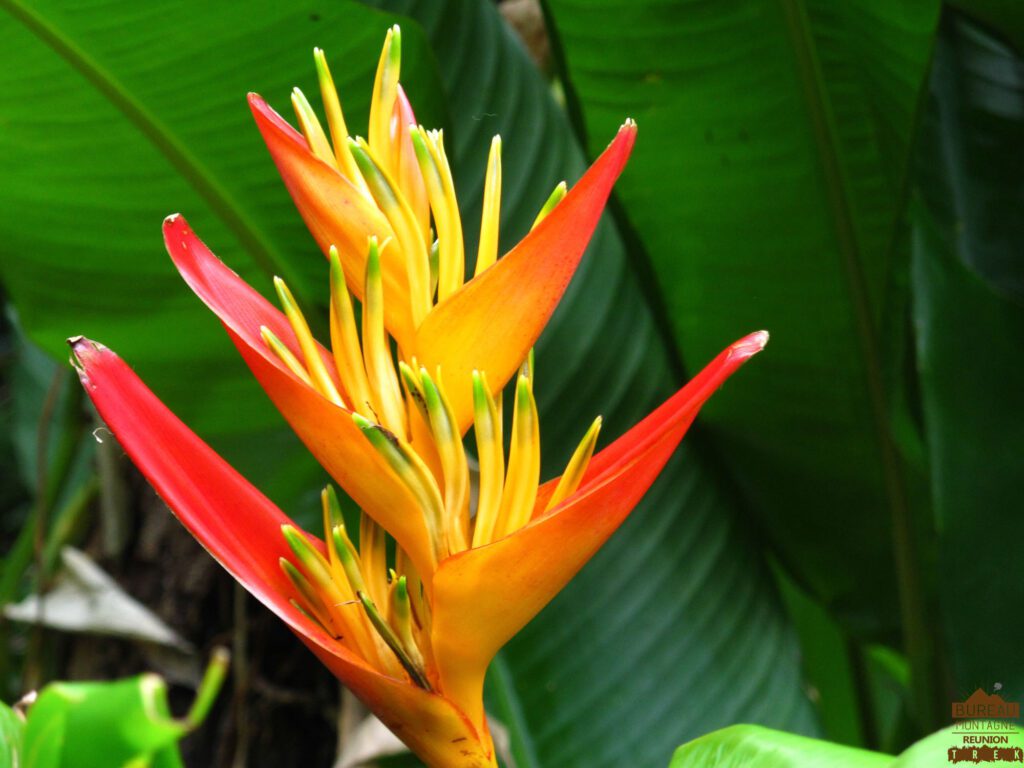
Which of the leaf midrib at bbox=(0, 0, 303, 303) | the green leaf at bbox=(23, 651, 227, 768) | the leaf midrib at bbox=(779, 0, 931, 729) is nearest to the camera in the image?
the green leaf at bbox=(23, 651, 227, 768)

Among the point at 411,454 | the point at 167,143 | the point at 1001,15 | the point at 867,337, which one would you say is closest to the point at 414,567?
the point at 411,454

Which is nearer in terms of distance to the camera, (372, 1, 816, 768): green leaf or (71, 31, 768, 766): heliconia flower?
(71, 31, 768, 766): heliconia flower

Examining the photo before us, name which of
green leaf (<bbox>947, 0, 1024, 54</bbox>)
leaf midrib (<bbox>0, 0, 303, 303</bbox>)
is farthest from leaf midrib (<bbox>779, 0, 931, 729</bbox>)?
leaf midrib (<bbox>0, 0, 303, 303</bbox>)

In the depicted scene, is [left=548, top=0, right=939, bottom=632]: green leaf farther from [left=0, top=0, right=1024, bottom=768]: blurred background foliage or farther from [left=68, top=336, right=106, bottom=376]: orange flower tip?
[left=68, top=336, right=106, bottom=376]: orange flower tip

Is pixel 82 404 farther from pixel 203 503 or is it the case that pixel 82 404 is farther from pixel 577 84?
pixel 203 503

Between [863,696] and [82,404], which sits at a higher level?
[82,404]

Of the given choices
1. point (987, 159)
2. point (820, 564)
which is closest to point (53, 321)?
point (820, 564)

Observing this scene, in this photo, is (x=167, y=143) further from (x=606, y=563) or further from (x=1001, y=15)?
(x=1001, y=15)

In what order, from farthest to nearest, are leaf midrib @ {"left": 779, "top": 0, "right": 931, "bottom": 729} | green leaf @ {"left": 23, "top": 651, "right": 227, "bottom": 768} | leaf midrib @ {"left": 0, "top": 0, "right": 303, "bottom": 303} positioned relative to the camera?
leaf midrib @ {"left": 779, "top": 0, "right": 931, "bottom": 729}
leaf midrib @ {"left": 0, "top": 0, "right": 303, "bottom": 303}
green leaf @ {"left": 23, "top": 651, "right": 227, "bottom": 768}
